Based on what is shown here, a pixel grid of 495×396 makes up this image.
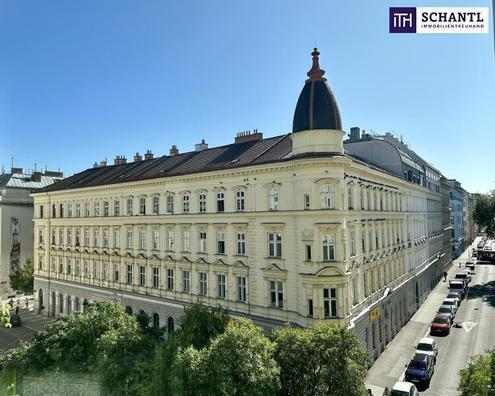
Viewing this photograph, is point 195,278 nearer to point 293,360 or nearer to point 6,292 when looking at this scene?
point 293,360

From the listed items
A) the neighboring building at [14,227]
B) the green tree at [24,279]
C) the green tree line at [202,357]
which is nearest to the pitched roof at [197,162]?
the neighboring building at [14,227]

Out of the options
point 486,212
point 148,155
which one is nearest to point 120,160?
point 148,155

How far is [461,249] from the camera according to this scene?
107m

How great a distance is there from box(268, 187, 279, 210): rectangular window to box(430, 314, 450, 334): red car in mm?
21923

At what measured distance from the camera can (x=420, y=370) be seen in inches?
1091

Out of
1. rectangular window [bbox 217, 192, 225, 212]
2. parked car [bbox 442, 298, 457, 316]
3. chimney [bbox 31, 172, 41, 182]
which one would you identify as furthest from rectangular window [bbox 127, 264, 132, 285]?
chimney [bbox 31, 172, 41, 182]

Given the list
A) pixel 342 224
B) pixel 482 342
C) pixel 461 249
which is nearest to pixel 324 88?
pixel 342 224

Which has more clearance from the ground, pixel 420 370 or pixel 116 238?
pixel 116 238

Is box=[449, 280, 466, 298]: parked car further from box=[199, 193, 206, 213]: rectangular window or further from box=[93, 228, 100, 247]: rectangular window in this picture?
box=[93, 228, 100, 247]: rectangular window

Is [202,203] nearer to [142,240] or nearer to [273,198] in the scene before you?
[273,198]

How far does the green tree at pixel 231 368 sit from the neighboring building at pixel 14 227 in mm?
50020

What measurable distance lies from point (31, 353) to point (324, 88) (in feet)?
78.1

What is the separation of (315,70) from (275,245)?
12.6 metres

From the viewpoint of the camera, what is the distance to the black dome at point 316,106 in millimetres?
26891
